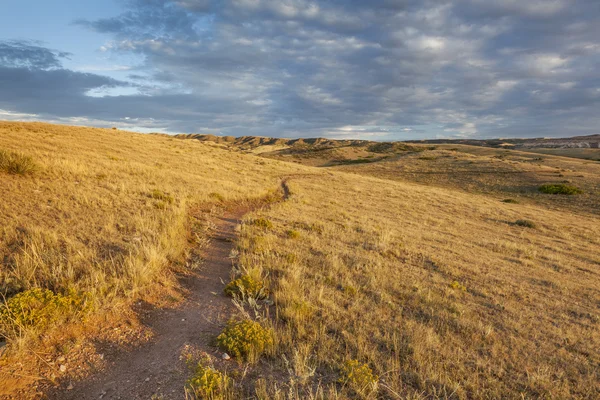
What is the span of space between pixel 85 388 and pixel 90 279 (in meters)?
2.42

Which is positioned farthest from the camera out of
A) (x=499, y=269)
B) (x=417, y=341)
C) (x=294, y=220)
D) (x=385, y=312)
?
(x=294, y=220)

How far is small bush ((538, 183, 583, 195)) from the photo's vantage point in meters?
33.6

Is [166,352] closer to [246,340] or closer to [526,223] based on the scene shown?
[246,340]

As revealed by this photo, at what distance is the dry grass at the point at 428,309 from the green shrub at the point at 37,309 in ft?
10.5

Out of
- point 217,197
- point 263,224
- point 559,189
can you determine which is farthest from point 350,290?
point 559,189

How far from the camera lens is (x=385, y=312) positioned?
6484mm

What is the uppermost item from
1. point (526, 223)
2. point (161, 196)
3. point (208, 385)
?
point (161, 196)

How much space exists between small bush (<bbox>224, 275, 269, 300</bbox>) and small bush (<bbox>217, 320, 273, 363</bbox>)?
1.41 m

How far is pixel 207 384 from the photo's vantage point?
12.4ft

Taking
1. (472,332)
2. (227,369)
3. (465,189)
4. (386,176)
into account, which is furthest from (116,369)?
(386,176)

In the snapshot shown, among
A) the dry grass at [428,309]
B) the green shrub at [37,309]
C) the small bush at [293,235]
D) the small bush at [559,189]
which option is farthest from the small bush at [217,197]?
the small bush at [559,189]

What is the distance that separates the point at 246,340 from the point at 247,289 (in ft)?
6.19

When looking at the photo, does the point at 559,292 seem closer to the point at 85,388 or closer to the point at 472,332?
the point at 472,332

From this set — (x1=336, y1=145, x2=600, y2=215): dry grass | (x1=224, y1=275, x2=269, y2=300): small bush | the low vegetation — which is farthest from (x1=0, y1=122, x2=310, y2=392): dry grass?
(x1=336, y1=145, x2=600, y2=215): dry grass
